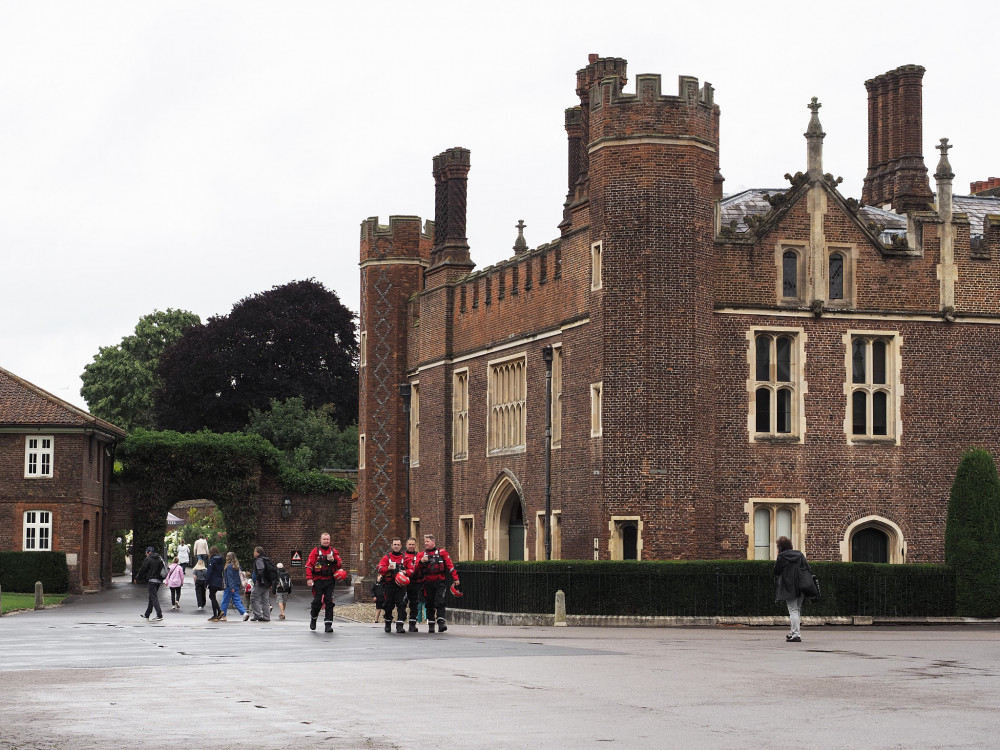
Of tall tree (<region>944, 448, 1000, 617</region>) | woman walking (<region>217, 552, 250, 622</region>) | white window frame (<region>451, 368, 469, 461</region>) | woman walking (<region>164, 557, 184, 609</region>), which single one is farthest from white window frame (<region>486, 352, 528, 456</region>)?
tall tree (<region>944, 448, 1000, 617</region>)

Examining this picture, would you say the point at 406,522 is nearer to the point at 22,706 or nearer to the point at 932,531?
the point at 932,531

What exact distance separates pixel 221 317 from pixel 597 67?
40.0m

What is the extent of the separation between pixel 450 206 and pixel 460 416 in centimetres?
627

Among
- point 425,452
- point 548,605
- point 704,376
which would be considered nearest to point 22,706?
point 548,605

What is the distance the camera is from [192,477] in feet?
176

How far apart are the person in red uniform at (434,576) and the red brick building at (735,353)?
25.8 feet

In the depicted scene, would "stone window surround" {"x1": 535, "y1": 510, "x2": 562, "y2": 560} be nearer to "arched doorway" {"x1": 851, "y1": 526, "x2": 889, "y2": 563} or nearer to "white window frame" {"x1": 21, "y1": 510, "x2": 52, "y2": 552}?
"arched doorway" {"x1": 851, "y1": 526, "x2": 889, "y2": 563}

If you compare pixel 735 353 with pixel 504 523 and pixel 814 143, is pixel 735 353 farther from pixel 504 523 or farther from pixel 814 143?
pixel 504 523

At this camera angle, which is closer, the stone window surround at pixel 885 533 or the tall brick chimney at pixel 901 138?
the stone window surround at pixel 885 533

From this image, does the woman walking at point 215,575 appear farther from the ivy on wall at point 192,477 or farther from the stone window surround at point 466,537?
the ivy on wall at point 192,477

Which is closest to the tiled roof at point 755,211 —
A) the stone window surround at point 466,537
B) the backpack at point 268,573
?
the stone window surround at point 466,537

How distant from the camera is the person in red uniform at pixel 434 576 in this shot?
80.1ft

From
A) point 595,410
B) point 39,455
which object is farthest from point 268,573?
point 39,455

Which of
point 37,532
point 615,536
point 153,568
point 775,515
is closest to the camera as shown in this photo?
point 615,536
